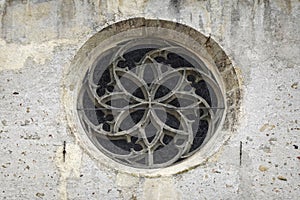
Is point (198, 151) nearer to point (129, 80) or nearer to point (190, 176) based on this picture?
point (190, 176)

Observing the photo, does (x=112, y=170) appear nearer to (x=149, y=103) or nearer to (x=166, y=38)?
(x=149, y=103)

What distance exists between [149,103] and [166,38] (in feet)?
2.61

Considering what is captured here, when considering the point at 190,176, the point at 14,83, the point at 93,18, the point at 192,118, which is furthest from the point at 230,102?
the point at 14,83

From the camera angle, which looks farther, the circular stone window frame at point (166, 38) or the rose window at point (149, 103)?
the rose window at point (149, 103)

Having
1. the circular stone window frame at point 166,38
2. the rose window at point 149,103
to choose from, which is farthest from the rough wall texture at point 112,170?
the rose window at point 149,103

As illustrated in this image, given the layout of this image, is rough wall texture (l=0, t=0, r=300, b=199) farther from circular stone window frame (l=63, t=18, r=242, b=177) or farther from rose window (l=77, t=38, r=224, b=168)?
rose window (l=77, t=38, r=224, b=168)

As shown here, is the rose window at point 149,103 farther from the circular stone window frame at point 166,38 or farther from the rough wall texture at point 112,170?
the rough wall texture at point 112,170

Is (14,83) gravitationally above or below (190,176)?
above

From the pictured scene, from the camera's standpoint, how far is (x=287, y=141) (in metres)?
7.43

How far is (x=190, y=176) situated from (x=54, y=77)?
5.61 ft

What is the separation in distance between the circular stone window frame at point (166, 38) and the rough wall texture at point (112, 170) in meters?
0.07

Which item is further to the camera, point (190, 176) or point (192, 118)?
point (192, 118)

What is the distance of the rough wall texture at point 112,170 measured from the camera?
7285mm

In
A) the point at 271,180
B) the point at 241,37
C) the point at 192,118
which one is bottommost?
the point at 271,180
